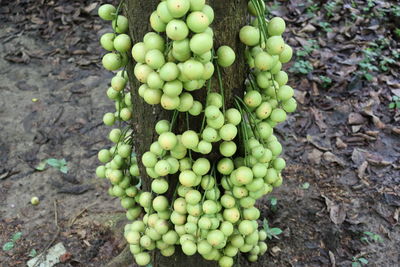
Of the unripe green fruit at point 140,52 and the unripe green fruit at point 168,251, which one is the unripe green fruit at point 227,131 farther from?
the unripe green fruit at point 168,251

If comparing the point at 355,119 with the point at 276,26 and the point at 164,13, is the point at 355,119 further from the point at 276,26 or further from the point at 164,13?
the point at 164,13

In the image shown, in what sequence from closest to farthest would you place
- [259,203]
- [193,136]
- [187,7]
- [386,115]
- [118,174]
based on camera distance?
[187,7] < [193,136] < [118,174] < [259,203] < [386,115]

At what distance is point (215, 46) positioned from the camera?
61.7 inches

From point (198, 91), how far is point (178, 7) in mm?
468

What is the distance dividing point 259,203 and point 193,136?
5.63ft

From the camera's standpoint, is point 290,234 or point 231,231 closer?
point 231,231

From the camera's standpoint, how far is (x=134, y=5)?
1576 millimetres

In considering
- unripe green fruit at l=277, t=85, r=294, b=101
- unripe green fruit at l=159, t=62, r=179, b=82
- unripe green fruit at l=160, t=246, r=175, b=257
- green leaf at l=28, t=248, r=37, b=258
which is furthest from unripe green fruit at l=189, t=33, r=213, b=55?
green leaf at l=28, t=248, r=37, b=258

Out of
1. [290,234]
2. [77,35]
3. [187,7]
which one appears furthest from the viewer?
[77,35]

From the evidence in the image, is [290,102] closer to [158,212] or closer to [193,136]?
[193,136]

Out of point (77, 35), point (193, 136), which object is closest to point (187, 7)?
point (193, 136)

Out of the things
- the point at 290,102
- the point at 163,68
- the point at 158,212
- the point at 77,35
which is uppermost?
the point at 163,68

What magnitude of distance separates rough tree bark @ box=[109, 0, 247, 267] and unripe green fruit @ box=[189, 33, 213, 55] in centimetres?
28

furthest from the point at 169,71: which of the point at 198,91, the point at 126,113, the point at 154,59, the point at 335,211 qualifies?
the point at 335,211
